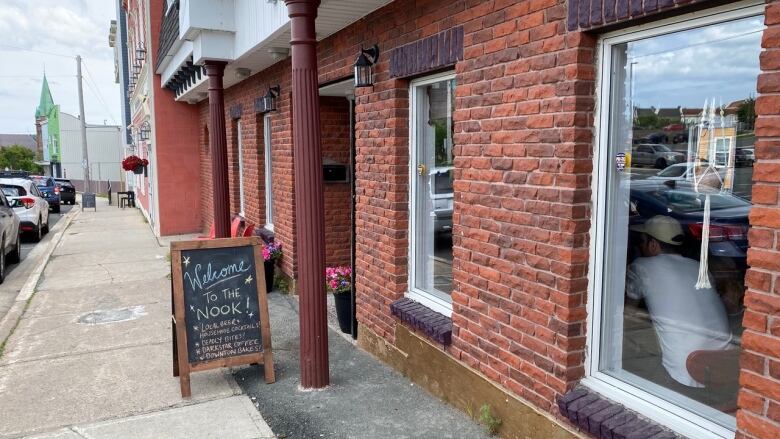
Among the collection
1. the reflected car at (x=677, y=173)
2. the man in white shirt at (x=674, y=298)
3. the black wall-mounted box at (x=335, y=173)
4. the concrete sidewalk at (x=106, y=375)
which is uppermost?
the reflected car at (x=677, y=173)

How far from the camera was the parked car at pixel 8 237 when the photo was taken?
10166mm

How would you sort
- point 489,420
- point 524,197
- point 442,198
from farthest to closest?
point 442,198, point 489,420, point 524,197

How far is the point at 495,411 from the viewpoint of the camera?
3.67m

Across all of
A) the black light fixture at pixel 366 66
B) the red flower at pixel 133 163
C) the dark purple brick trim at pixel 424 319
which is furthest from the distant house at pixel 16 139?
the dark purple brick trim at pixel 424 319

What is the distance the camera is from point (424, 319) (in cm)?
441

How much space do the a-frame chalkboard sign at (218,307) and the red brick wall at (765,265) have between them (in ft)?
11.5

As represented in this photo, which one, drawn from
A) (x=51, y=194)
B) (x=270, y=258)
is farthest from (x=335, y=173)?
(x=51, y=194)

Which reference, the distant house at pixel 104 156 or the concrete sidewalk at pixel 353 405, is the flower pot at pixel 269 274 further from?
the distant house at pixel 104 156

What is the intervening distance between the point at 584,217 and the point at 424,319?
5.68 feet

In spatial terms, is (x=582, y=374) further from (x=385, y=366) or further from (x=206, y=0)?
(x=206, y=0)

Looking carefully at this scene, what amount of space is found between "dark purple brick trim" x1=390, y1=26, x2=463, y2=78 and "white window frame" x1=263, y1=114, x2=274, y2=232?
429 cm

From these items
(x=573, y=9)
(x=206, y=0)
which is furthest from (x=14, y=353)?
(x=573, y=9)

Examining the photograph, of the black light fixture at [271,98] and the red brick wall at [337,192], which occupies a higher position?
the black light fixture at [271,98]

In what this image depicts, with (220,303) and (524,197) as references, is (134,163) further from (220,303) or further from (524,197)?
(524,197)
